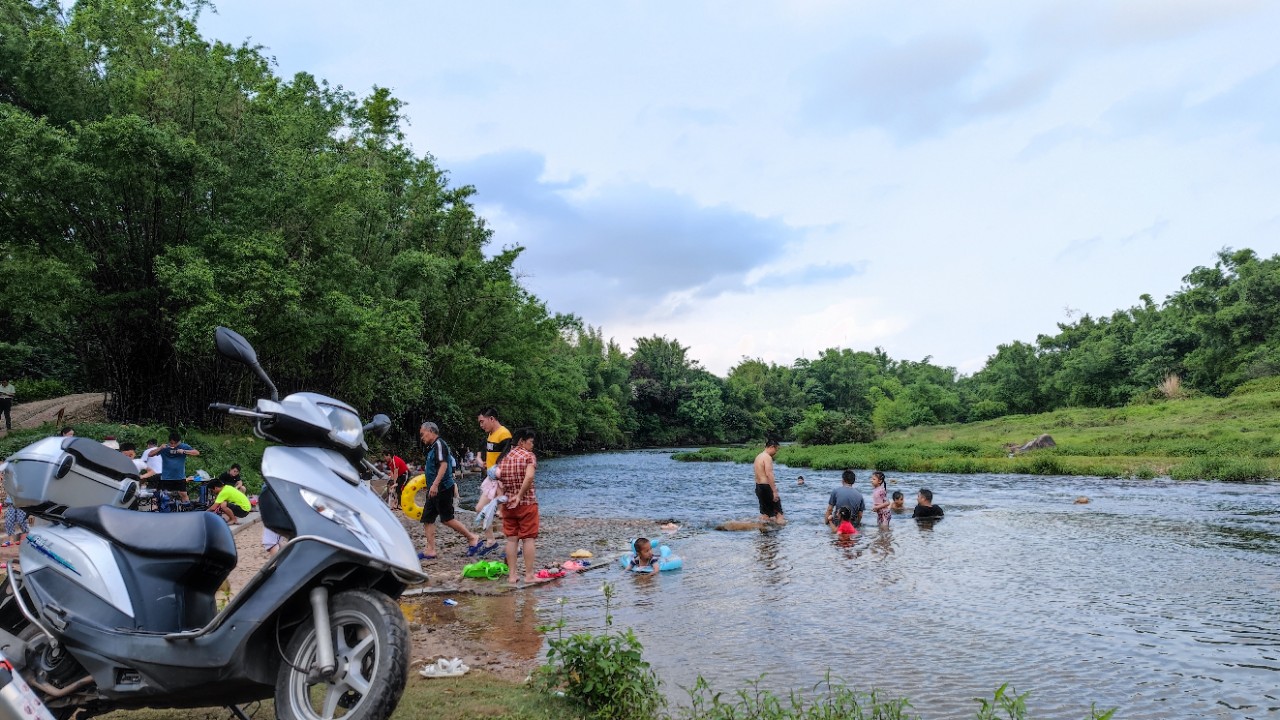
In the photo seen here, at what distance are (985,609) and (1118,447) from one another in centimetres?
2567

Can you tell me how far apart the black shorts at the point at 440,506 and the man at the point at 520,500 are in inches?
52.1

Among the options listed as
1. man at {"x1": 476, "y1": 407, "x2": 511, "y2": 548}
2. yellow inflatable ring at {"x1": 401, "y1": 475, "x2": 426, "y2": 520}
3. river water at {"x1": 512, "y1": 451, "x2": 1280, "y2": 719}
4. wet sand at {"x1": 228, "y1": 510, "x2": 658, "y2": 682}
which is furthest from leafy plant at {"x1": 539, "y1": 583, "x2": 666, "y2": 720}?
yellow inflatable ring at {"x1": 401, "y1": 475, "x2": 426, "y2": 520}

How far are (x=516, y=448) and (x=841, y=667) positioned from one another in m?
4.15

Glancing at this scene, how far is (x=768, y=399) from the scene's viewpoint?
9275cm

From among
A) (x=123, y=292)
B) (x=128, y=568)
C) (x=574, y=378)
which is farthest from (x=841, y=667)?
(x=574, y=378)

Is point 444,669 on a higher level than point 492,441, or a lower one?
lower

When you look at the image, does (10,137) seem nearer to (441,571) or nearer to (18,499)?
(441,571)

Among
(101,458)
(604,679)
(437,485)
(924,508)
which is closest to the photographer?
(101,458)

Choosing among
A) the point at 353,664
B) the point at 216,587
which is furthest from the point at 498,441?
the point at 353,664

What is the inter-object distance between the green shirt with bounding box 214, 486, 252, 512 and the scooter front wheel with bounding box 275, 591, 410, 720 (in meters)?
10.2

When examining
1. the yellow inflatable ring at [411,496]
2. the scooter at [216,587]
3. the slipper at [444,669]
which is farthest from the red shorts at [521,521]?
the scooter at [216,587]

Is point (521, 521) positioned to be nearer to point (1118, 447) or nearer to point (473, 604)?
point (473, 604)

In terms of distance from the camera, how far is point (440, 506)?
33.4ft

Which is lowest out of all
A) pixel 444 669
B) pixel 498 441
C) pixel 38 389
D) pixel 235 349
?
pixel 444 669
